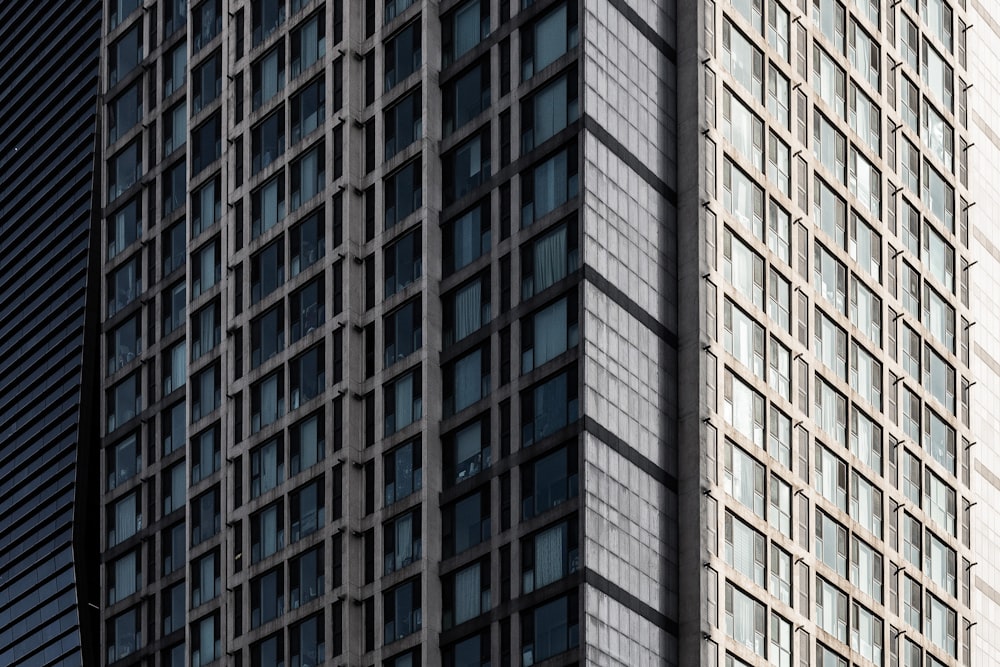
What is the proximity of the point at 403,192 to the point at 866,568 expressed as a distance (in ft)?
79.3

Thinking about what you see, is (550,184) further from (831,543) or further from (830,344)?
(831,543)

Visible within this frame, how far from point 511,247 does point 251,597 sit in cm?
1784

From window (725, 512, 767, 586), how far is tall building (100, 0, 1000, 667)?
15 cm

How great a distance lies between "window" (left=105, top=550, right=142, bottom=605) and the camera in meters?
110

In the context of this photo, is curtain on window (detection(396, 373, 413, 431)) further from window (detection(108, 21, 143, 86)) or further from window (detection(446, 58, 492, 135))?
window (detection(108, 21, 143, 86))

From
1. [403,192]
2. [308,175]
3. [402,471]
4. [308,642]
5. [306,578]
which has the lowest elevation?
[308,642]

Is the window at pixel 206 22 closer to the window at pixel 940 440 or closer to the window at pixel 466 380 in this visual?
the window at pixel 466 380

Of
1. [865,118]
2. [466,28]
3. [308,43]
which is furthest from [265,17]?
[865,118]

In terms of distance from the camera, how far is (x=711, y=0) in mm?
98938

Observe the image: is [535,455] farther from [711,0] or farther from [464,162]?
[711,0]

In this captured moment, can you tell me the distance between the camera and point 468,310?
309 ft

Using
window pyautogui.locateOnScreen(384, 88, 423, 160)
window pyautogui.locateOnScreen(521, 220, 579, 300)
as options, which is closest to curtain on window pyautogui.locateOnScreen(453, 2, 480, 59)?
window pyautogui.locateOnScreen(384, 88, 423, 160)

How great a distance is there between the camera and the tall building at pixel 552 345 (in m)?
90.9

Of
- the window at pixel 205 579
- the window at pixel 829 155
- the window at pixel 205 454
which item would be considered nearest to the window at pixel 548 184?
the window at pixel 829 155
